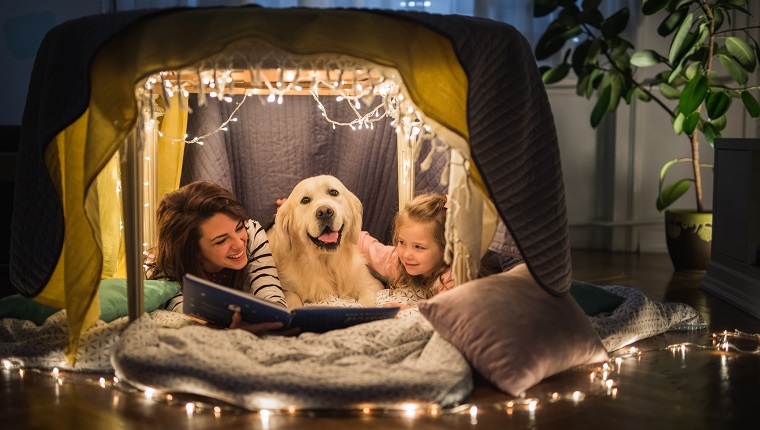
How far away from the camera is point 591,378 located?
2.07 meters

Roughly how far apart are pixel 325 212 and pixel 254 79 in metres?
0.72

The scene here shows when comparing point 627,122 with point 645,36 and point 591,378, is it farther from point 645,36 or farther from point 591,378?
point 591,378

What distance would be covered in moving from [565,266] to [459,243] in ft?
0.94

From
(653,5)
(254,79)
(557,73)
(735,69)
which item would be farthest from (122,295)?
(735,69)

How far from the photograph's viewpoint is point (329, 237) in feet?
8.66

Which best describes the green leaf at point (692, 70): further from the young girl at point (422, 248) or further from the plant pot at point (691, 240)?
the young girl at point (422, 248)

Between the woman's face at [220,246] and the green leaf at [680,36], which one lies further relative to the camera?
the green leaf at [680,36]

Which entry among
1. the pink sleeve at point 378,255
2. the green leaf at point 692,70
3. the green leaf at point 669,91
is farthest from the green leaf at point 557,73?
the pink sleeve at point 378,255

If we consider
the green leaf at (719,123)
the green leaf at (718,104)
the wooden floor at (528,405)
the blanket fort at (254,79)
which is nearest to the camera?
the wooden floor at (528,405)

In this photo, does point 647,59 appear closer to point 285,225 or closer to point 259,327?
point 285,225

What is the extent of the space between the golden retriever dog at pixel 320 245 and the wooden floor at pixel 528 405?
2.47ft

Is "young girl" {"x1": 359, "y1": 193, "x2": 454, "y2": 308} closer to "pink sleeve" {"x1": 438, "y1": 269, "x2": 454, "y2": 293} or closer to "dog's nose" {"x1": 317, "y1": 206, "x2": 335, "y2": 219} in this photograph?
"pink sleeve" {"x1": 438, "y1": 269, "x2": 454, "y2": 293}

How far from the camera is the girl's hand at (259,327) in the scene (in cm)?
213

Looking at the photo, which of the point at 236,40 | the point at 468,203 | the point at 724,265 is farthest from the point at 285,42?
the point at 724,265
